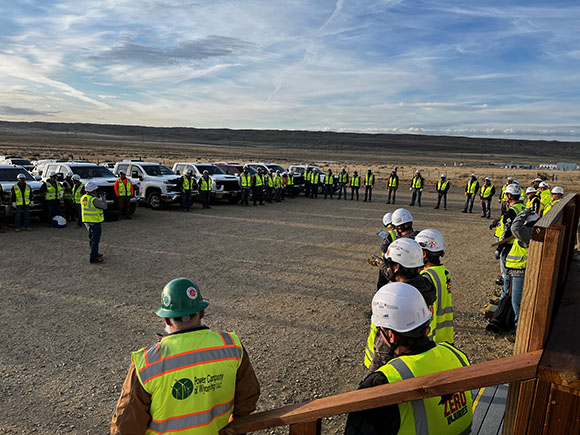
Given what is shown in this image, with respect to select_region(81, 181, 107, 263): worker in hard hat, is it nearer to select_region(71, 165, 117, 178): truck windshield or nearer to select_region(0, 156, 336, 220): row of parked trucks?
select_region(0, 156, 336, 220): row of parked trucks

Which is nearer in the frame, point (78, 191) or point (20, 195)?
point (20, 195)

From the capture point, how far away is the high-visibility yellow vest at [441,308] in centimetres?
402

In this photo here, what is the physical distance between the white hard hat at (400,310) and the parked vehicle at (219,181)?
18285 millimetres

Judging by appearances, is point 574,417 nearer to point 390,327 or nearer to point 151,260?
point 390,327

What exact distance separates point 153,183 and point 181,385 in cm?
1662

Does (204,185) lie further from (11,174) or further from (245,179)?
(11,174)

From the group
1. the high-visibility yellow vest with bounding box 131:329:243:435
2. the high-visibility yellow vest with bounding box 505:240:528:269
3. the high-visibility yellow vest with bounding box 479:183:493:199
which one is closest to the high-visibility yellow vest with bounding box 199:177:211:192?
the high-visibility yellow vest with bounding box 479:183:493:199

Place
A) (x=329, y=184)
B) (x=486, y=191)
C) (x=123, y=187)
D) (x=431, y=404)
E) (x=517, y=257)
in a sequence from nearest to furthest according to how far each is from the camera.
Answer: (x=431, y=404) < (x=517, y=257) < (x=123, y=187) < (x=486, y=191) < (x=329, y=184)

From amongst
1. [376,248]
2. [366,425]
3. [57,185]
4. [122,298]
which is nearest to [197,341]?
[366,425]

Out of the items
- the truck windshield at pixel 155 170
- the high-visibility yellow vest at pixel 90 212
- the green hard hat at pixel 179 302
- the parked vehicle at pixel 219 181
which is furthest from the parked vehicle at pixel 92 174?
the green hard hat at pixel 179 302

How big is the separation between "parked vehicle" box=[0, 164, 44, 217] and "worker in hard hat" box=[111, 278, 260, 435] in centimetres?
1359

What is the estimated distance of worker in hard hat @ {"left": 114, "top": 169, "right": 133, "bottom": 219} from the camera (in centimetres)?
1523

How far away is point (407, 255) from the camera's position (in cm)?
386

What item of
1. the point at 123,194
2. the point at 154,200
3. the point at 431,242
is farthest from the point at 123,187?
the point at 431,242
